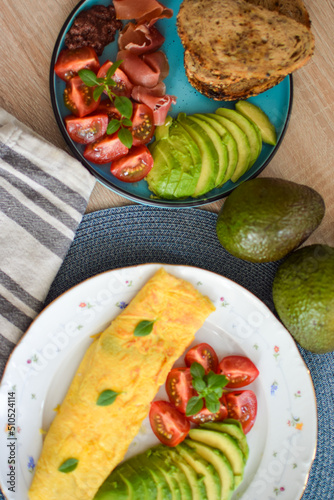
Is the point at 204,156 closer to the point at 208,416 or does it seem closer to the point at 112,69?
the point at 112,69

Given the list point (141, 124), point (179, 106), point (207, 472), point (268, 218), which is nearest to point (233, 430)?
point (207, 472)

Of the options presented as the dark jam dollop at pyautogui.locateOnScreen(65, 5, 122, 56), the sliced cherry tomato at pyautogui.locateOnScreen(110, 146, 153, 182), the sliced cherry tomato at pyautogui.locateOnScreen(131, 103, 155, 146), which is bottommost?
the sliced cherry tomato at pyautogui.locateOnScreen(110, 146, 153, 182)

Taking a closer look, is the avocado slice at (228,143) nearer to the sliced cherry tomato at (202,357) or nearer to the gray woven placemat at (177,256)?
the gray woven placemat at (177,256)

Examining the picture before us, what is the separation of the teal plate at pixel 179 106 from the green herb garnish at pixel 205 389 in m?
0.84

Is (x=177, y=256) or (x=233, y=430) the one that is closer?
(x=233, y=430)

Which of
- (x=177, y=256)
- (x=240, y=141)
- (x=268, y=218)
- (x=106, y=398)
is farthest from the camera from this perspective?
(x=177, y=256)

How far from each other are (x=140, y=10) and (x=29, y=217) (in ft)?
3.76

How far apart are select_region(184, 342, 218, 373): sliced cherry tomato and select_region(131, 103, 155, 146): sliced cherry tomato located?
1.08 meters

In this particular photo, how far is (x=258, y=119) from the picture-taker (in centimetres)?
223

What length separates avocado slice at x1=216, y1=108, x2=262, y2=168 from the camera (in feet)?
7.18

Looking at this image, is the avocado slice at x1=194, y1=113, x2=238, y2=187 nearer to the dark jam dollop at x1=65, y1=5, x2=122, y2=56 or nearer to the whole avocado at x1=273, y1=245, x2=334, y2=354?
the whole avocado at x1=273, y1=245, x2=334, y2=354

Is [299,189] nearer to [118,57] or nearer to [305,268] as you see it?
[305,268]

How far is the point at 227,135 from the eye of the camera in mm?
2127

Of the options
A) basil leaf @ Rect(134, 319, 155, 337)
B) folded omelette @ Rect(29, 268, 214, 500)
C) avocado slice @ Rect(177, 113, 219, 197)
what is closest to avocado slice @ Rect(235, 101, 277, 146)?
avocado slice @ Rect(177, 113, 219, 197)
